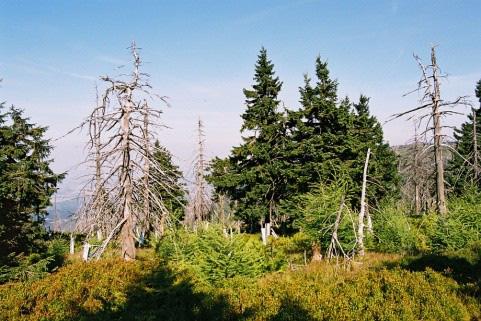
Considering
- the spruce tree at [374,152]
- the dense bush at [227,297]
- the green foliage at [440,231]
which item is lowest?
the dense bush at [227,297]

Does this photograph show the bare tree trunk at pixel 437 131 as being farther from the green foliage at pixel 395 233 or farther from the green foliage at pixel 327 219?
the green foliage at pixel 327 219

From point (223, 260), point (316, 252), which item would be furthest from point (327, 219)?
point (223, 260)

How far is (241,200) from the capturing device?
3272 centimetres

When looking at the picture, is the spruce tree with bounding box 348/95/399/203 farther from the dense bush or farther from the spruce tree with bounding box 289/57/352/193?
the dense bush

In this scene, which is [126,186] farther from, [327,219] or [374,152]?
[374,152]

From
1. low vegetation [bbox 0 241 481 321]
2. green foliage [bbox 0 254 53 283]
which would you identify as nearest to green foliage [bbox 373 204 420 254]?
low vegetation [bbox 0 241 481 321]

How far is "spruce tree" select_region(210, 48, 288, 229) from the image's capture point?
3019 centimetres

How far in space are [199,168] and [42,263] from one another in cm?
2496

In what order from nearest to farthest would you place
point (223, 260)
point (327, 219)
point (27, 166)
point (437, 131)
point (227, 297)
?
point (227, 297) < point (223, 260) < point (327, 219) < point (437, 131) < point (27, 166)

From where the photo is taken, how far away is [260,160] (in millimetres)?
31344

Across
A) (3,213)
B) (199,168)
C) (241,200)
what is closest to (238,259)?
(3,213)

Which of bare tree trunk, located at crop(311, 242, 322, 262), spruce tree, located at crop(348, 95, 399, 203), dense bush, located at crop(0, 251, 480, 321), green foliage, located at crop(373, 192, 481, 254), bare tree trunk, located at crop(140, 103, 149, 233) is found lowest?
dense bush, located at crop(0, 251, 480, 321)

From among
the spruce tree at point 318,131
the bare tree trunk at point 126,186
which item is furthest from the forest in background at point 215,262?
the spruce tree at point 318,131

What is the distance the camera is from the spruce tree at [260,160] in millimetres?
30188
